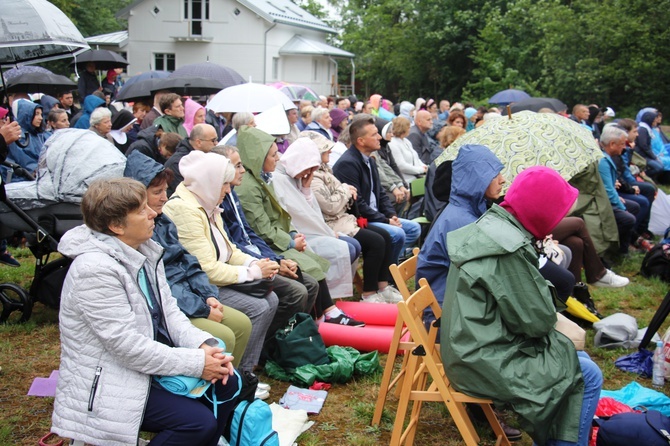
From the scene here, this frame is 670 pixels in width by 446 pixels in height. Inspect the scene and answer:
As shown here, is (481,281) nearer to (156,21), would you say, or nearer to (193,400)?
(193,400)

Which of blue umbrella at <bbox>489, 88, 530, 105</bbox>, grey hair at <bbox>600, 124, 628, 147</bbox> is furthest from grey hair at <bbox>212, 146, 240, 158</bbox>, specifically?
blue umbrella at <bbox>489, 88, 530, 105</bbox>

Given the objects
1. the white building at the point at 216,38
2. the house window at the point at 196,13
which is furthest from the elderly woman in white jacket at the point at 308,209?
the house window at the point at 196,13

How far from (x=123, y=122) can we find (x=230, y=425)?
6.06 meters

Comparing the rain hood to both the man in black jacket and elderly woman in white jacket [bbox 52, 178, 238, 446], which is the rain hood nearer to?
the man in black jacket

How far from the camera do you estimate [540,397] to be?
3.26 m

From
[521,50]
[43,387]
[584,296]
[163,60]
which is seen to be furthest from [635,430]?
[163,60]

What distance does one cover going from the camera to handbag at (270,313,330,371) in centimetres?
491

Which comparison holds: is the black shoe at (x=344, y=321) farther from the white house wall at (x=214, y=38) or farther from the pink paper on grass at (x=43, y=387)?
the white house wall at (x=214, y=38)

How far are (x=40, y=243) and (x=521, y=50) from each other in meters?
28.9

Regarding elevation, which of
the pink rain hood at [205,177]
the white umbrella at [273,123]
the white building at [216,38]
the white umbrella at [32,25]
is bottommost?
the white building at [216,38]

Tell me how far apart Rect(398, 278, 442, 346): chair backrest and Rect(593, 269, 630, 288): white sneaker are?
4.09 m

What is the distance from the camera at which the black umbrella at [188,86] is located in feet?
34.5

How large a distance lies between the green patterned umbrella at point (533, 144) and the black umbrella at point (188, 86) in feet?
17.5

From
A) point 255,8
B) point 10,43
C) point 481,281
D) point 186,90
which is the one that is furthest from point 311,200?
point 255,8
